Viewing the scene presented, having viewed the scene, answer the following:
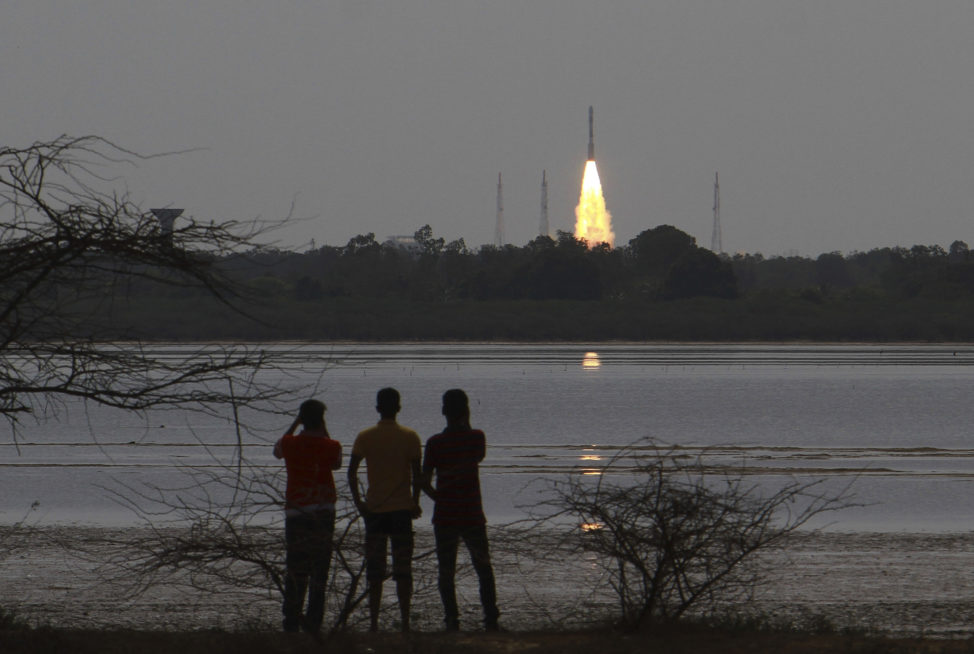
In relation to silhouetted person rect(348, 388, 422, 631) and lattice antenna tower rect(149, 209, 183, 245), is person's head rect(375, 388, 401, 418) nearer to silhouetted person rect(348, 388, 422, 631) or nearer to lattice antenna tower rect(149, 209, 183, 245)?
silhouetted person rect(348, 388, 422, 631)

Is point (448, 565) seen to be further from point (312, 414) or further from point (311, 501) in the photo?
point (312, 414)

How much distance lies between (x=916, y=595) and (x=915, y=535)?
4.62m

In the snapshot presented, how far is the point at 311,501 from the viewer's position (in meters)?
8.73

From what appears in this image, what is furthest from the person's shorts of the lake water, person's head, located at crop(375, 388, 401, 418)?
the lake water

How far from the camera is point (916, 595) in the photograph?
11.9 m

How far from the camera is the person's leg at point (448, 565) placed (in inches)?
360

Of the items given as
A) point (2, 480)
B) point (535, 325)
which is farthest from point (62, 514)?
point (535, 325)

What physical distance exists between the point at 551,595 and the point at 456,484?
3.27 meters

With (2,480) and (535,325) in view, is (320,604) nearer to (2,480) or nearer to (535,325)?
(2,480)

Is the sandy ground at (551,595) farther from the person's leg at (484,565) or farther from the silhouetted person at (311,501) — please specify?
the silhouetted person at (311,501)

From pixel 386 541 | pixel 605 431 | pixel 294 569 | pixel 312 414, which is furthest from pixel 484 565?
pixel 605 431

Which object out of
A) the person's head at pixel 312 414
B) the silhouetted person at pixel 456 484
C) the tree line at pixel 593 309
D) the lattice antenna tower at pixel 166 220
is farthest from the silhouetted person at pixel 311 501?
the tree line at pixel 593 309

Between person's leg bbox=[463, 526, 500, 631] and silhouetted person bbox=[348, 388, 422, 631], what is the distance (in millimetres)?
420

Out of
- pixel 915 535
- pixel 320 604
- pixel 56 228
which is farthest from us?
pixel 915 535
